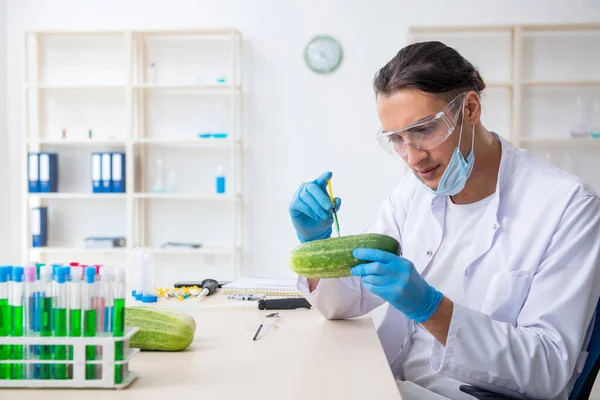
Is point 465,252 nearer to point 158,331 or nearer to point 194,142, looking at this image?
point 158,331

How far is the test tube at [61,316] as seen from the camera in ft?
3.81

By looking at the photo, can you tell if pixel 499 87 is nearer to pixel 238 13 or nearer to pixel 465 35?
pixel 465 35

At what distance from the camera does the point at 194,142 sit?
4.52 metres

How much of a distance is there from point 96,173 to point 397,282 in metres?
3.31

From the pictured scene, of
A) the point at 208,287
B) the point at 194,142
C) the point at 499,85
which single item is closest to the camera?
the point at 208,287

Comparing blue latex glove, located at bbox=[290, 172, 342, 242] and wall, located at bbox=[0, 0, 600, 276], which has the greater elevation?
wall, located at bbox=[0, 0, 600, 276]

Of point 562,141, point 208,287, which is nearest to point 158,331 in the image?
point 208,287

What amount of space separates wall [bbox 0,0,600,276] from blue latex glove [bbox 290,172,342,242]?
101 inches

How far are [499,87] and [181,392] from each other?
3.63m

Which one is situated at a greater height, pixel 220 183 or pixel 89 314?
pixel 220 183

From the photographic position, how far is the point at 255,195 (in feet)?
14.8

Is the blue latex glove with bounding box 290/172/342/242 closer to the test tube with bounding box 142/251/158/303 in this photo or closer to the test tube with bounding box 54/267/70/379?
the test tube with bounding box 142/251/158/303

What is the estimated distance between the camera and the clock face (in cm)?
440

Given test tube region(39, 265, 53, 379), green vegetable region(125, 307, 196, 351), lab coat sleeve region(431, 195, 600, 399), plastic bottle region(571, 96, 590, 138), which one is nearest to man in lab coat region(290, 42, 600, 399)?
lab coat sleeve region(431, 195, 600, 399)
